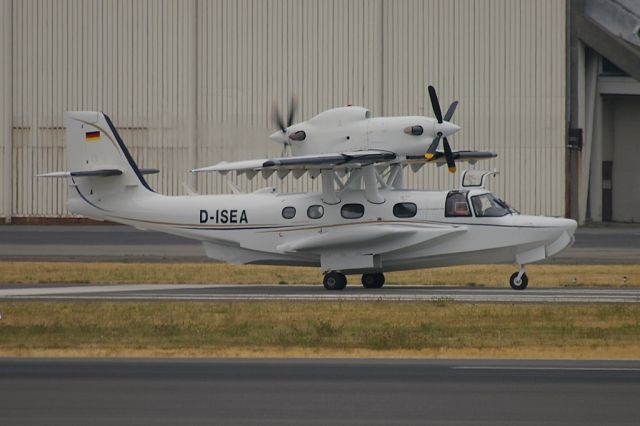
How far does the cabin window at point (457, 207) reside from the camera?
28.3 m

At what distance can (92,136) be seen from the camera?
3016 cm

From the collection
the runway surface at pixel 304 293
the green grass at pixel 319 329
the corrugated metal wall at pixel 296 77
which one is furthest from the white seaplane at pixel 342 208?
the corrugated metal wall at pixel 296 77

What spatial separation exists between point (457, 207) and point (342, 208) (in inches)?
113

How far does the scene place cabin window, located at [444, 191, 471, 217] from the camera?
1113 inches

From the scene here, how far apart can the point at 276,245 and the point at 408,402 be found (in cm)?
1752

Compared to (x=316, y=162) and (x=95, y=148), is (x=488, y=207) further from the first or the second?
(x=95, y=148)

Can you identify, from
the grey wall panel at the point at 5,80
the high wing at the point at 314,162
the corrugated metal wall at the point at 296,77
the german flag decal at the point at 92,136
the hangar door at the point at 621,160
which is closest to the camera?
the high wing at the point at 314,162

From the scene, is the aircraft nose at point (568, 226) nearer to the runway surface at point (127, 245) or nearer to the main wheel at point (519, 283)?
the main wheel at point (519, 283)

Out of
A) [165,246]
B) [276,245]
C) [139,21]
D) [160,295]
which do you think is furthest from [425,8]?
[160,295]

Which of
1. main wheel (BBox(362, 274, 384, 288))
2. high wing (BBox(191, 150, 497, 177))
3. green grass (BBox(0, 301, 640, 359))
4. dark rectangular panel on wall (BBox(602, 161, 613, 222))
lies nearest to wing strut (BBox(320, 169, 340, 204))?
high wing (BBox(191, 150, 497, 177))

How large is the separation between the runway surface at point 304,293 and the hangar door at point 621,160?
2941 cm

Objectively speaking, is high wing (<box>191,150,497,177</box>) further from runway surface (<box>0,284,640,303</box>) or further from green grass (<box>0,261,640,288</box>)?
green grass (<box>0,261,640,288</box>)

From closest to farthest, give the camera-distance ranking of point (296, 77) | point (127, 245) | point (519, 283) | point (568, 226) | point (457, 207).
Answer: point (519, 283) → point (568, 226) → point (457, 207) → point (127, 245) → point (296, 77)

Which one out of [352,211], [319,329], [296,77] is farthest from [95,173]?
[296,77]
